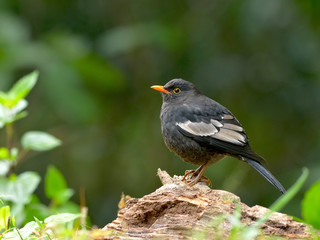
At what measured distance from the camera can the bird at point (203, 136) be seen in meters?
5.16

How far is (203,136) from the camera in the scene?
5.30m

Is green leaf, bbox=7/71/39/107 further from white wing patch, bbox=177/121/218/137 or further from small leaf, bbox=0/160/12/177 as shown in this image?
white wing patch, bbox=177/121/218/137

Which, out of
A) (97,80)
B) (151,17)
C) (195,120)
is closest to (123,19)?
(151,17)

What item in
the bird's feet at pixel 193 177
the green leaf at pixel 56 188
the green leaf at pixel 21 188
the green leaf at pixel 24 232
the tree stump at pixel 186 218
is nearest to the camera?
the green leaf at pixel 24 232

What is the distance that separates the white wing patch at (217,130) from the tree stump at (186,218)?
1.29 m

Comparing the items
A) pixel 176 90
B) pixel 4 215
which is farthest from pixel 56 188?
pixel 176 90

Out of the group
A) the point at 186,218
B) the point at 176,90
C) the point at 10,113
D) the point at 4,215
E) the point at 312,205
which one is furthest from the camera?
the point at 176,90

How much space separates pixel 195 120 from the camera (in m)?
5.55

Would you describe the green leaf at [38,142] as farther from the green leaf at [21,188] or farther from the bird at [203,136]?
the bird at [203,136]

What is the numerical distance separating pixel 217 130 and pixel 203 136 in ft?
0.53

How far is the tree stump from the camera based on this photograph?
3.41 metres

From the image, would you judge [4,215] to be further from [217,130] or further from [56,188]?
[217,130]

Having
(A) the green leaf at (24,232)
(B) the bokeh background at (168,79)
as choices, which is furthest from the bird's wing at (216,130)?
(B) the bokeh background at (168,79)

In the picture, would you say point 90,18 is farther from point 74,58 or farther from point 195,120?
point 195,120
